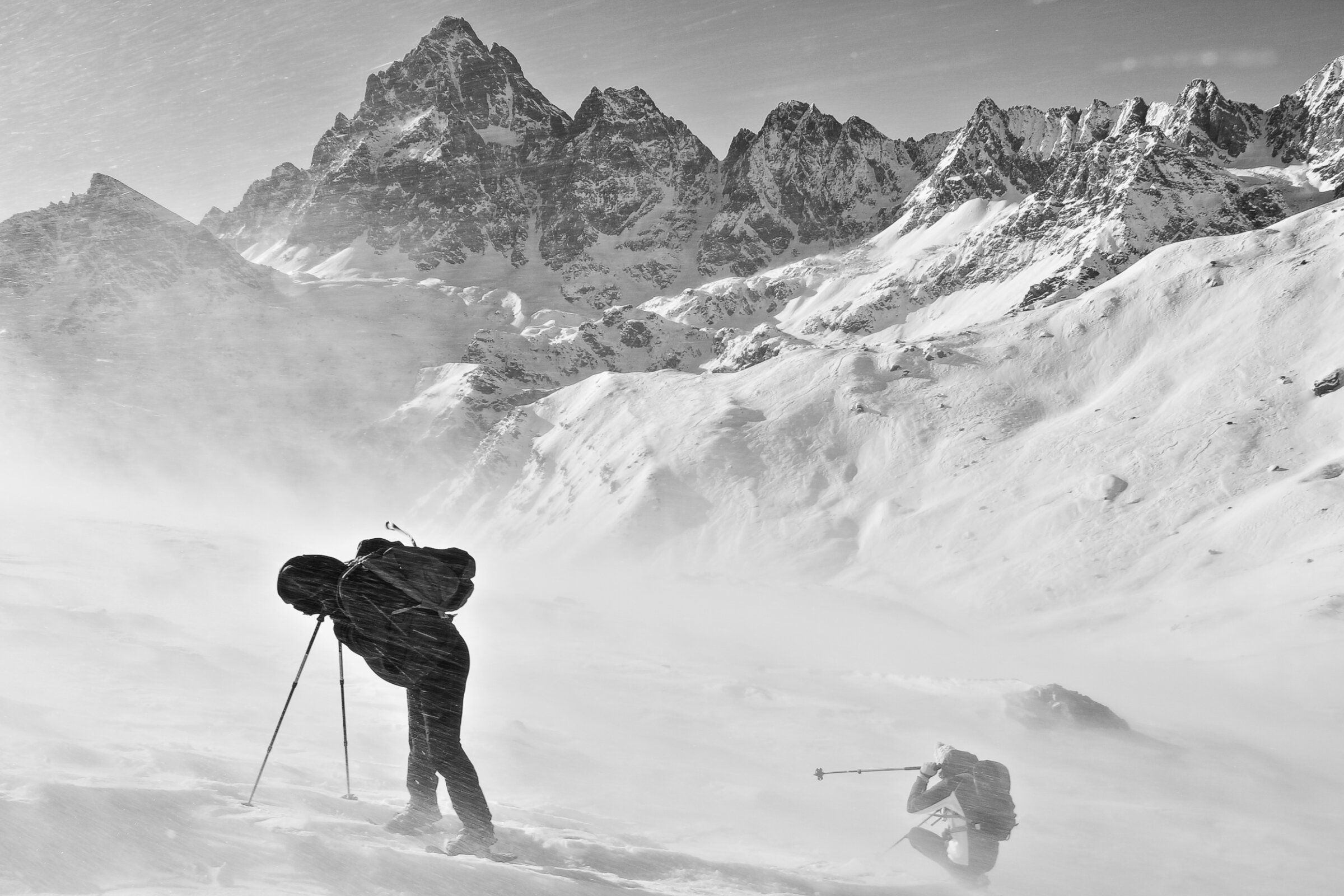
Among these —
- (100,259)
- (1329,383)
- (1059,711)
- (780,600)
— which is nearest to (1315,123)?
(1329,383)

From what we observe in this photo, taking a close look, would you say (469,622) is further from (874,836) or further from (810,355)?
(810,355)

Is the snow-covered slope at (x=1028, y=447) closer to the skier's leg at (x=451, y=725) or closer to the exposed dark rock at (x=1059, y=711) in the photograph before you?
the exposed dark rock at (x=1059, y=711)

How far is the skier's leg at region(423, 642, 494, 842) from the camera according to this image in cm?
618

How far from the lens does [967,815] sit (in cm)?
725

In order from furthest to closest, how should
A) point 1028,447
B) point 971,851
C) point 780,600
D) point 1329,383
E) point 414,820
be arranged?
point 1028,447
point 1329,383
point 780,600
point 971,851
point 414,820

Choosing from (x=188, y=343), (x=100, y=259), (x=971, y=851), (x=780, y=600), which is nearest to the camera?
(x=971, y=851)

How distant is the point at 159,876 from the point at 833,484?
5712cm

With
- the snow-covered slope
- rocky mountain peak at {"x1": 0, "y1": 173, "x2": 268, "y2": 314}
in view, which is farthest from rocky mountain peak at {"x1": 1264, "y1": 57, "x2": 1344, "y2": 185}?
rocky mountain peak at {"x1": 0, "y1": 173, "x2": 268, "y2": 314}

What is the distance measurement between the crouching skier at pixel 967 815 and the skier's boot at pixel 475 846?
3.60m

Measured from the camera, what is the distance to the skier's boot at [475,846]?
555cm

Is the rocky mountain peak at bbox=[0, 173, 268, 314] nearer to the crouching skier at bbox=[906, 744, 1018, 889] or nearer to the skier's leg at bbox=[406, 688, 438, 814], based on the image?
the skier's leg at bbox=[406, 688, 438, 814]

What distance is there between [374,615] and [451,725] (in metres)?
0.98

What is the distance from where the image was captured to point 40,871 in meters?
4.27

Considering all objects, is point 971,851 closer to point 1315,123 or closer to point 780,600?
point 780,600
